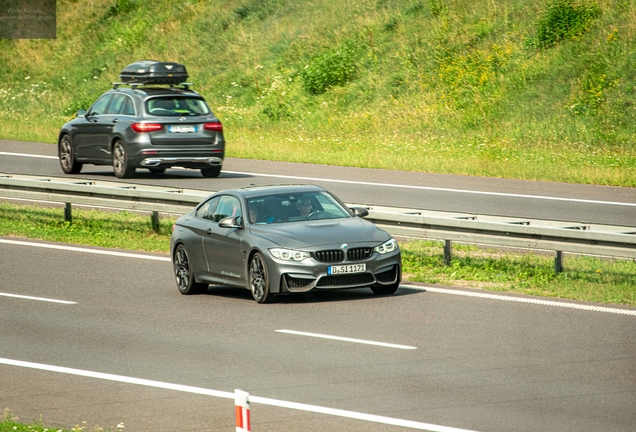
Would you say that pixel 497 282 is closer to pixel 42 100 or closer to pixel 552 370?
pixel 552 370

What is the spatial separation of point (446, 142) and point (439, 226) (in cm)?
1635

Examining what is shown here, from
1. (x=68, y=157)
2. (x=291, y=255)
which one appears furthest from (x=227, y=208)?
(x=68, y=157)

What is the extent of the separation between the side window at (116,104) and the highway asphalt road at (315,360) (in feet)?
37.2

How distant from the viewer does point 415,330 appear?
12.1 m

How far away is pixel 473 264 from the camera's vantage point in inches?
643

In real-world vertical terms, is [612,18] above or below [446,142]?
above

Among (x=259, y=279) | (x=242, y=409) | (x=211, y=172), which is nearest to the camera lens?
(x=242, y=409)

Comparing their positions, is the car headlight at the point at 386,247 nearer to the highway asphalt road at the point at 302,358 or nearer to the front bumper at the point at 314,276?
the front bumper at the point at 314,276

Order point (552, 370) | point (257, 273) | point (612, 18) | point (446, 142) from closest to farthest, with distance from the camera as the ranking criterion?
point (552, 370) < point (257, 273) < point (446, 142) < point (612, 18)

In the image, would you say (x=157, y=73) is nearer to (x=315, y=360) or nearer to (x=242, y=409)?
(x=315, y=360)

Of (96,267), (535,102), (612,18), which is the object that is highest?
(612,18)

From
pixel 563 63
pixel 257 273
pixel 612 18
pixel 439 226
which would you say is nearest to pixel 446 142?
pixel 563 63

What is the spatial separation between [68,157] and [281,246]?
1503 cm

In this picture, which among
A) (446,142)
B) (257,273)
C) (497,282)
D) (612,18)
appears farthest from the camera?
(612,18)
